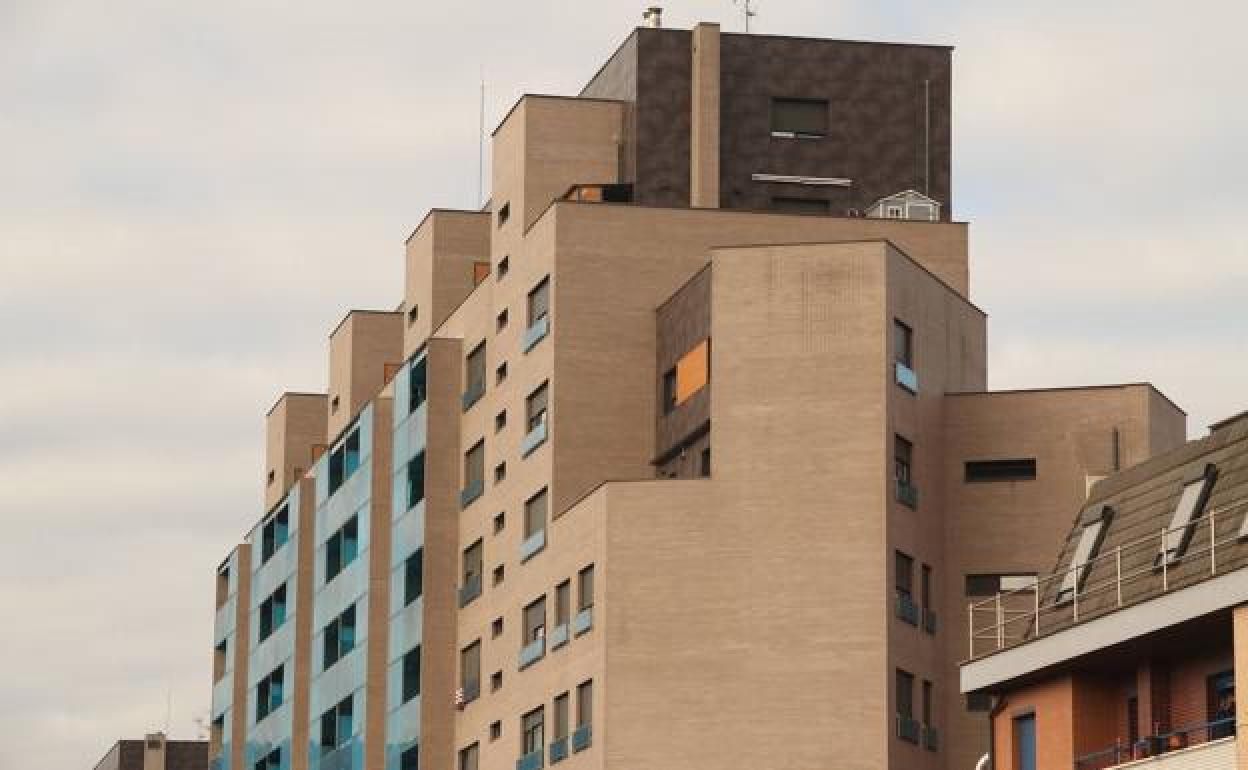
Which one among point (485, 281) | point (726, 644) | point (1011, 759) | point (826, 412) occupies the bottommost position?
point (1011, 759)

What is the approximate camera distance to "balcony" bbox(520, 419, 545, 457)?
Answer: 105625 millimetres

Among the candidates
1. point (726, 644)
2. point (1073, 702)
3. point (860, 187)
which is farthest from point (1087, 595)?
point (860, 187)

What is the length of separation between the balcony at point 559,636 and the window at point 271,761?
37.4 m

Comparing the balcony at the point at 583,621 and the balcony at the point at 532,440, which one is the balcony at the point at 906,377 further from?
the balcony at the point at 532,440

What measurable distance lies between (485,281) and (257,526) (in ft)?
119

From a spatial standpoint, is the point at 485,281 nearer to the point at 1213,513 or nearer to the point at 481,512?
the point at 481,512

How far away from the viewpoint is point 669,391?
10344 cm

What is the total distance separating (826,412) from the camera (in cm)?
9631

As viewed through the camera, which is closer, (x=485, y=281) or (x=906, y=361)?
(x=906, y=361)

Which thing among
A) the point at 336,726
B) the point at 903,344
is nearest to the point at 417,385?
the point at 336,726

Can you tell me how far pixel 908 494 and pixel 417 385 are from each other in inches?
994

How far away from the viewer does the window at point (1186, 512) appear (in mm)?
65562

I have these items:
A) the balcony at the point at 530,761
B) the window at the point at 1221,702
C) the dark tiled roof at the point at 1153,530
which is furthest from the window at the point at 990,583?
the window at the point at 1221,702

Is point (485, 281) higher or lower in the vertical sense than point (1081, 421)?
higher
